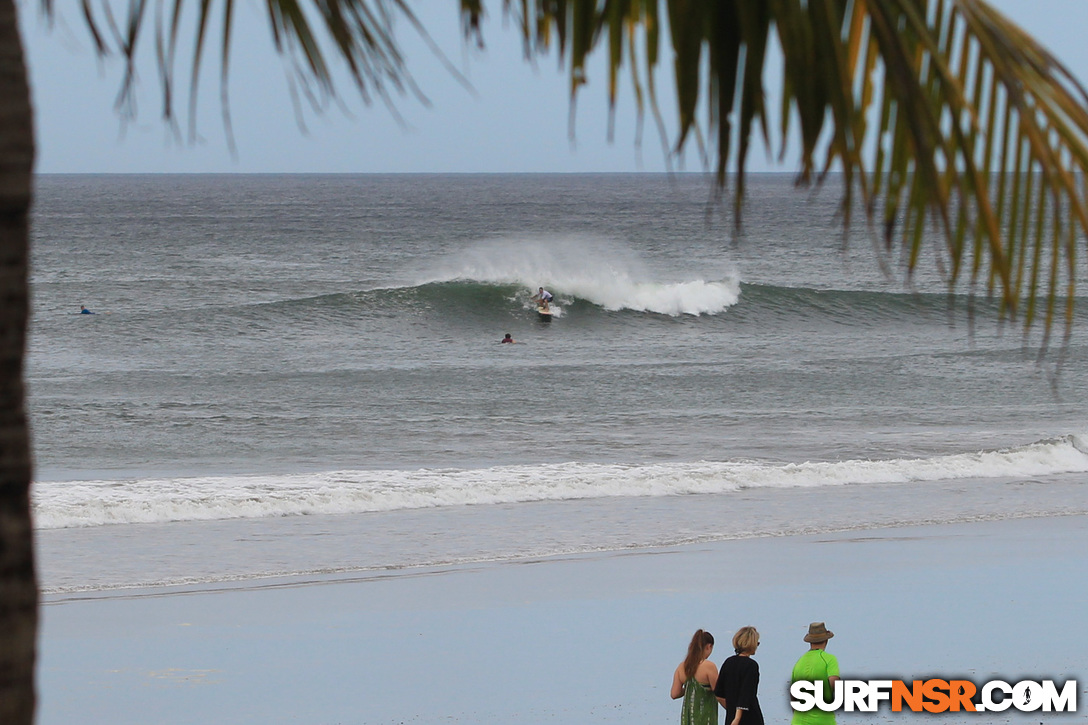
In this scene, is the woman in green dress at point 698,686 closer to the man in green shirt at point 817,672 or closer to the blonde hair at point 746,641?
the blonde hair at point 746,641

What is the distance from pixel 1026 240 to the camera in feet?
2.76

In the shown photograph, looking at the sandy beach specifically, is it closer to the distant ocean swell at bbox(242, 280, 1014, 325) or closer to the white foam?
the distant ocean swell at bbox(242, 280, 1014, 325)

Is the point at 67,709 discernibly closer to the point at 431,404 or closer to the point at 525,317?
the point at 431,404

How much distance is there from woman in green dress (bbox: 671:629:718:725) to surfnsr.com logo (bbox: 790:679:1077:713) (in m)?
1.20

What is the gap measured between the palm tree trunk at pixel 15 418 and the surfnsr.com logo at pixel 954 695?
6.15 metres

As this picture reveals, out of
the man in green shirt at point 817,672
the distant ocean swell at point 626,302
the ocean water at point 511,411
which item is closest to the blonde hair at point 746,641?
the man in green shirt at point 817,672

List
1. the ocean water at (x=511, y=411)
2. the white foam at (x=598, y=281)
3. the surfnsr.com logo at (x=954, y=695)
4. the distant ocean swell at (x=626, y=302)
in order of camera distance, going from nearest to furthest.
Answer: the surfnsr.com logo at (x=954, y=695) < the ocean water at (x=511, y=411) < the distant ocean swell at (x=626, y=302) < the white foam at (x=598, y=281)

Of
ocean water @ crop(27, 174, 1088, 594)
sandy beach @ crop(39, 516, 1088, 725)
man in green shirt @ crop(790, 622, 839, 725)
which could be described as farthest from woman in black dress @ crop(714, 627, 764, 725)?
ocean water @ crop(27, 174, 1088, 594)

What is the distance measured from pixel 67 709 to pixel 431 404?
58.6ft

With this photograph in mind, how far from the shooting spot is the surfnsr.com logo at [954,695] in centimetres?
677

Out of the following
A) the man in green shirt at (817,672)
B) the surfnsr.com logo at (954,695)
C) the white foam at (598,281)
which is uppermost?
the man in green shirt at (817,672)

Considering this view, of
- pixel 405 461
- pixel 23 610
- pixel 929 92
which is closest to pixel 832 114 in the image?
pixel 929 92

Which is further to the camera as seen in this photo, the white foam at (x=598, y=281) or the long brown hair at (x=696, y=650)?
the white foam at (x=598, y=281)

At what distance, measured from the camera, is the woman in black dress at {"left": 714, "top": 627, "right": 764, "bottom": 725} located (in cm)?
561
